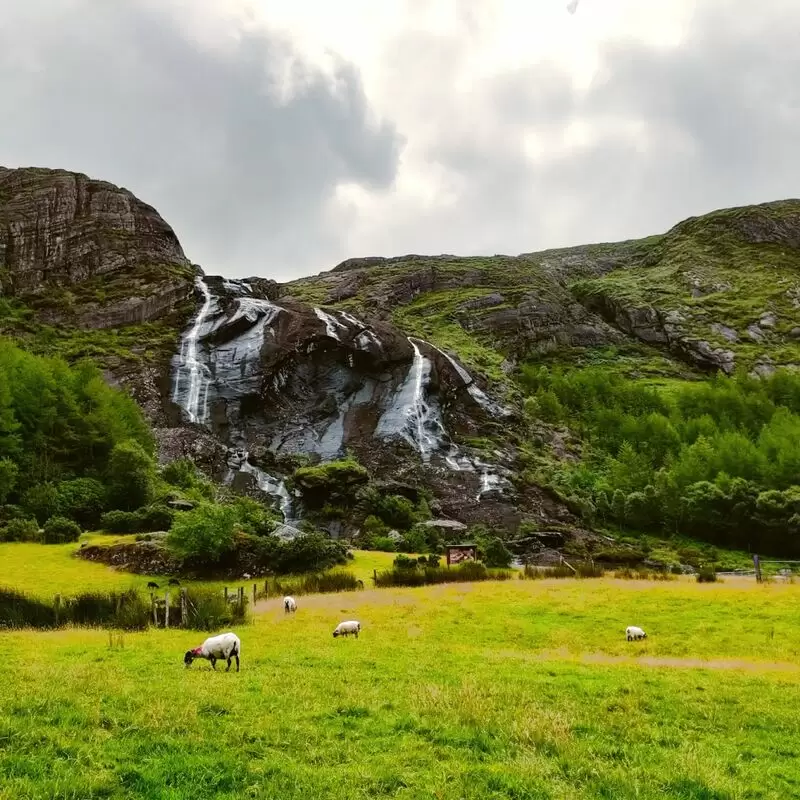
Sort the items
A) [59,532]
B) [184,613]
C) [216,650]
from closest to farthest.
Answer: [216,650] < [184,613] < [59,532]

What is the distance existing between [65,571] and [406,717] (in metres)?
32.1

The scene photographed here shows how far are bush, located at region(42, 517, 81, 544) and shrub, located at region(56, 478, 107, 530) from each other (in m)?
5.71

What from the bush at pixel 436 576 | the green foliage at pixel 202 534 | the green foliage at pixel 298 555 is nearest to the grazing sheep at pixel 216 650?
the bush at pixel 436 576

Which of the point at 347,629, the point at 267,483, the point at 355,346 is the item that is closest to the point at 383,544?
the point at 267,483

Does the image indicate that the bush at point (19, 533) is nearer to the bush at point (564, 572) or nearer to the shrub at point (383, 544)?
the shrub at point (383, 544)

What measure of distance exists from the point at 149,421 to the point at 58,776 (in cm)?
6840

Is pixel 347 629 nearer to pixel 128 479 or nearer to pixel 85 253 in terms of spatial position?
pixel 128 479

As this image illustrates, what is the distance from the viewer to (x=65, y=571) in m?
35.5

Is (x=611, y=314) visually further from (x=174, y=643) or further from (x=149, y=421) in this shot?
(x=174, y=643)

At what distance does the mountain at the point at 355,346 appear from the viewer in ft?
228

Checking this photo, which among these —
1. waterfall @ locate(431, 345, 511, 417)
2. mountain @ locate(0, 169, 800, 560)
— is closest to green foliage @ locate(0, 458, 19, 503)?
mountain @ locate(0, 169, 800, 560)

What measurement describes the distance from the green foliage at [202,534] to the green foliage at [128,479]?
16.8 m

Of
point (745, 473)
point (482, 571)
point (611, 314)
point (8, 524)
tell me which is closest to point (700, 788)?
point (482, 571)

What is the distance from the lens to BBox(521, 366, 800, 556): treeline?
62.8m
